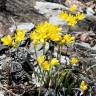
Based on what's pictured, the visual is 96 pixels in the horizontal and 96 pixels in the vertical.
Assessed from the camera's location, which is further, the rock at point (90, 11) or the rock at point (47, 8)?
the rock at point (90, 11)

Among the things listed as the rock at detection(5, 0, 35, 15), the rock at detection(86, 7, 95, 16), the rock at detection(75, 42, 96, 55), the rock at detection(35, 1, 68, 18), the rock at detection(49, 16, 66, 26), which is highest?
the rock at detection(5, 0, 35, 15)

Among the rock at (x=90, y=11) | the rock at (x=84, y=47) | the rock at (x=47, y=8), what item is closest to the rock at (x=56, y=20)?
the rock at (x=47, y=8)

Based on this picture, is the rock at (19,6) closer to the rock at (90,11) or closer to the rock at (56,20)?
the rock at (56,20)

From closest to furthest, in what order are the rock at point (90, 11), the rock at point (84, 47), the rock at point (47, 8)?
the rock at point (84, 47)
the rock at point (47, 8)
the rock at point (90, 11)

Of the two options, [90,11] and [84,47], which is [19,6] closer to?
[84,47]

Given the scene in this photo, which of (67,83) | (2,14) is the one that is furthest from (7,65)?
(2,14)

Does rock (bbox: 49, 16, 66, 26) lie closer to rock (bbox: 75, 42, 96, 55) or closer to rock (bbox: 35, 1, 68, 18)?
rock (bbox: 35, 1, 68, 18)

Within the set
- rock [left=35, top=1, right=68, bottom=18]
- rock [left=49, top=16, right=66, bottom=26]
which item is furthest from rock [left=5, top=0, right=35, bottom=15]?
rock [left=49, top=16, right=66, bottom=26]

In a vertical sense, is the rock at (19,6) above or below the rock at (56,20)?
above

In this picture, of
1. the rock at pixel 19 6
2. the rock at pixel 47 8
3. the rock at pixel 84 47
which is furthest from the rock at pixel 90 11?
the rock at pixel 84 47

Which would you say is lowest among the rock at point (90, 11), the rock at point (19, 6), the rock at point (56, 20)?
the rock at point (90, 11)

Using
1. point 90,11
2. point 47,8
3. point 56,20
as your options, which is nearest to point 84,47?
point 56,20

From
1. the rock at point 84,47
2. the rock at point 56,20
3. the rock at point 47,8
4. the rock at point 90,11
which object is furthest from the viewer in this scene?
the rock at point 90,11
